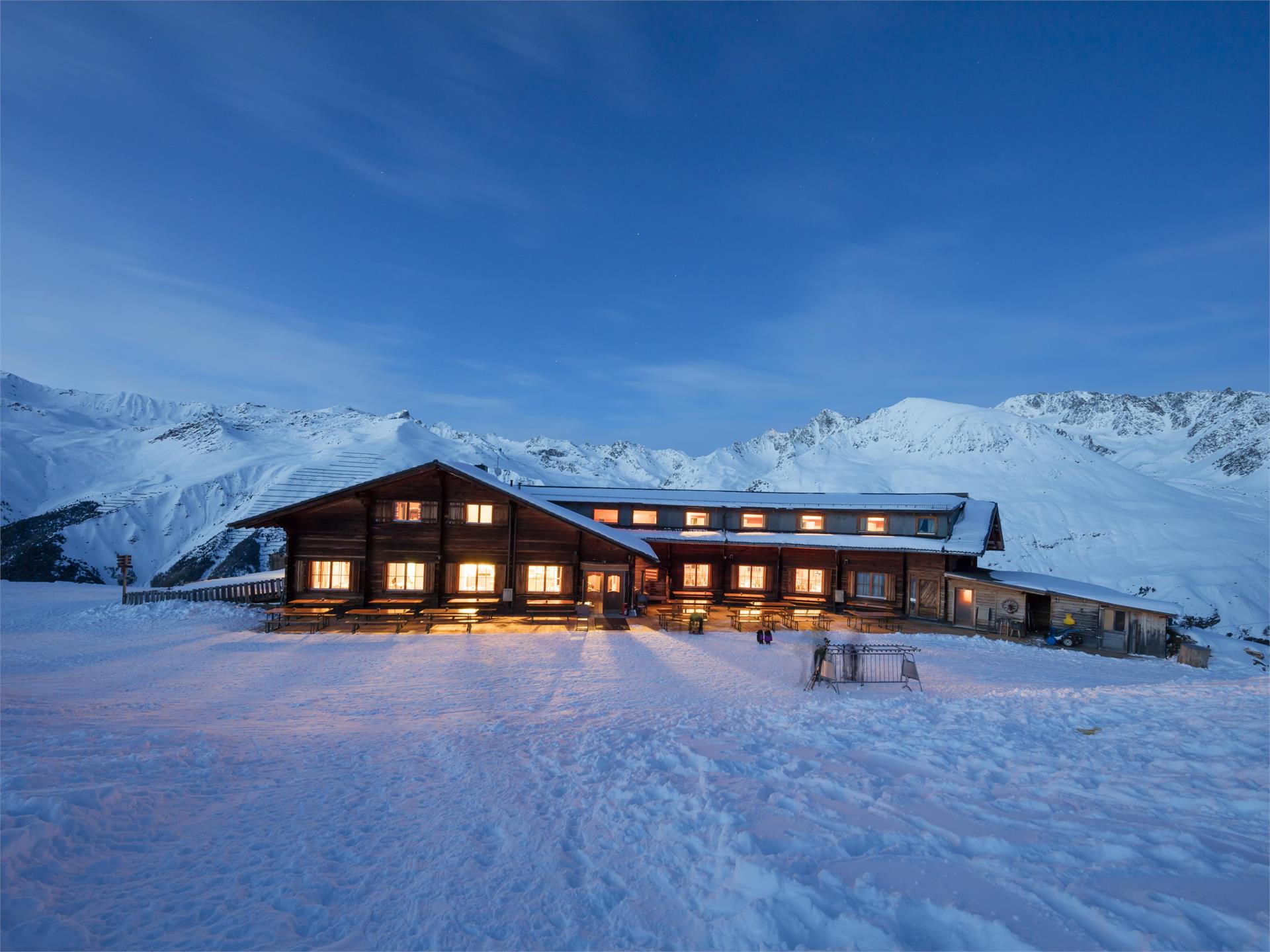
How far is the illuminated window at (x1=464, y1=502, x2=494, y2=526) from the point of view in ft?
79.3

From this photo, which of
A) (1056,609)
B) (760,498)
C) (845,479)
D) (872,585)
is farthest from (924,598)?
(845,479)

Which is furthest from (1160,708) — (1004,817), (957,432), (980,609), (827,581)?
(957,432)

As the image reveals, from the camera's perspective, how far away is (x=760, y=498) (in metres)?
35.3

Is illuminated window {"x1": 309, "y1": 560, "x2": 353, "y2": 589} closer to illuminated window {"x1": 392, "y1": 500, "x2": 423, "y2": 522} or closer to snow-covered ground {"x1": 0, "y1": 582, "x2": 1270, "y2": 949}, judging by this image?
illuminated window {"x1": 392, "y1": 500, "x2": 423, "y2": 522}

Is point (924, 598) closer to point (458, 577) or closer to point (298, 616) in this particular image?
point (458, 577)

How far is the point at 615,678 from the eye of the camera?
14172mm

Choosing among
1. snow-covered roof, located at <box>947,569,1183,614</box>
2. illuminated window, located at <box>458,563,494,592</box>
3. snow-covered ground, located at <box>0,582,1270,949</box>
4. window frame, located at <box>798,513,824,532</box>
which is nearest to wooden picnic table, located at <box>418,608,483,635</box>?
illuminated window, located at <box>458,563,494,592</box>

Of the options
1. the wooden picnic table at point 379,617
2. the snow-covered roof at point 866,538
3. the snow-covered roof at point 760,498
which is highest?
the snow-covered roof at point 760,498

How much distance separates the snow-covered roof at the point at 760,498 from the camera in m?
31.0

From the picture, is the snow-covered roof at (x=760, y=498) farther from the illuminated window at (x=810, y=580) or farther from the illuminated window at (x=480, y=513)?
the illuminated window at (x=480, y=513)

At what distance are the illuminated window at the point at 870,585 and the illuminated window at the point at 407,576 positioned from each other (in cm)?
2268

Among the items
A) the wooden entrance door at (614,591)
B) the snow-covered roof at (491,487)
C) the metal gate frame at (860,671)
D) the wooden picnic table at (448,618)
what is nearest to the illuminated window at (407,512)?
the snow-covered roof at (491,487)

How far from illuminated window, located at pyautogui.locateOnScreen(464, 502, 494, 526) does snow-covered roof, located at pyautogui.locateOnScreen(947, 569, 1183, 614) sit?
2246cm

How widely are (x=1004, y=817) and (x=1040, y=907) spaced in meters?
1.79
